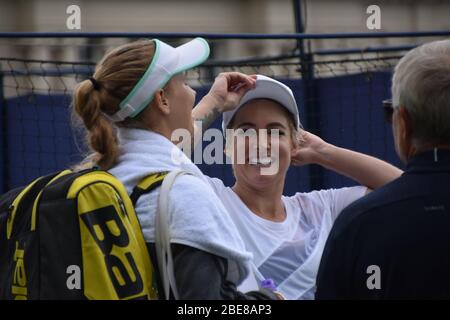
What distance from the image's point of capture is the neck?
3406mm

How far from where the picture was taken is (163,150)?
256 cm

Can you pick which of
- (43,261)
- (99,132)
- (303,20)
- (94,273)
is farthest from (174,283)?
(303,20)

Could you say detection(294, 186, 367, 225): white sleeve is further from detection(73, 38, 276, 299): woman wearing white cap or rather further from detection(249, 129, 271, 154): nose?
detection(73, 38, 276, 299): woman wearing white cap

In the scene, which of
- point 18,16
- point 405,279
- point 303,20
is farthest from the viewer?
point 18,16

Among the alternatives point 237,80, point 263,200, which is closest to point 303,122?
point 263,200

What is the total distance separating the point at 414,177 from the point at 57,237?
3.08 feet

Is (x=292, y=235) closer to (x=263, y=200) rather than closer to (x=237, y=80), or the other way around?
(x=263, y=200)

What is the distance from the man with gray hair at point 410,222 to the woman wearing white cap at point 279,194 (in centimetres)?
89

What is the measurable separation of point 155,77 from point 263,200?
0.96 metres

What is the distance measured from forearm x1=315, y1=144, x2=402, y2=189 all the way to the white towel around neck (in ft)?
3.41

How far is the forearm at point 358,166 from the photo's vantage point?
3469mm

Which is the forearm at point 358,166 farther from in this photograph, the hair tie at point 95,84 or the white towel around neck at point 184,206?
the hair tie at point 95,84
